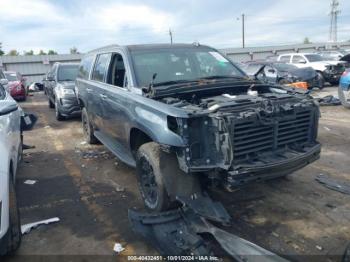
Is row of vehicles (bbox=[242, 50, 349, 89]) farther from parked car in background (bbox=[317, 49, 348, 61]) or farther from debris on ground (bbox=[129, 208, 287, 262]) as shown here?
debris on ground (bbox=[129, 208, 287, 262])

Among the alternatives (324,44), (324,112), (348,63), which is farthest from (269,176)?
(324,44)

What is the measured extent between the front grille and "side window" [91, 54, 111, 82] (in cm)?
295

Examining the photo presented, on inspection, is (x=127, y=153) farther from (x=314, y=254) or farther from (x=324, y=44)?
(x=324, y=44)

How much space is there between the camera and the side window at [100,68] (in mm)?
5779

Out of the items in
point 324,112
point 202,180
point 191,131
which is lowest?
point 324,112

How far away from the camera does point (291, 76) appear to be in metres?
14.9

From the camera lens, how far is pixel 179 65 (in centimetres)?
498

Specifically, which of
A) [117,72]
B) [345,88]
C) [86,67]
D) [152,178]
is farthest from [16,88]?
[152,178]

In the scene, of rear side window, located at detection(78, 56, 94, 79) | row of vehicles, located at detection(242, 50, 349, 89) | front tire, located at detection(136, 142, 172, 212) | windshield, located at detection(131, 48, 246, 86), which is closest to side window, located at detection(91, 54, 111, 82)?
rear side window, located at detection(78, 56, 94, 79)

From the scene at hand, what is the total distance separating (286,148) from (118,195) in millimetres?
2346

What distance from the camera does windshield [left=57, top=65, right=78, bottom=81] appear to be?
1130 centimetres

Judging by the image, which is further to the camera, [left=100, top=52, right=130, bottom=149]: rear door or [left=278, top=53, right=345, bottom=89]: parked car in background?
[left=278, top=53, right=345, bottom=89]: parked car in background

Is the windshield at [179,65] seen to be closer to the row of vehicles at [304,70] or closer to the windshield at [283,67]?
the row of vehicles at [304,70]

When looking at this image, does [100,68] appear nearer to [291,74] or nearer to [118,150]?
[118,150]
